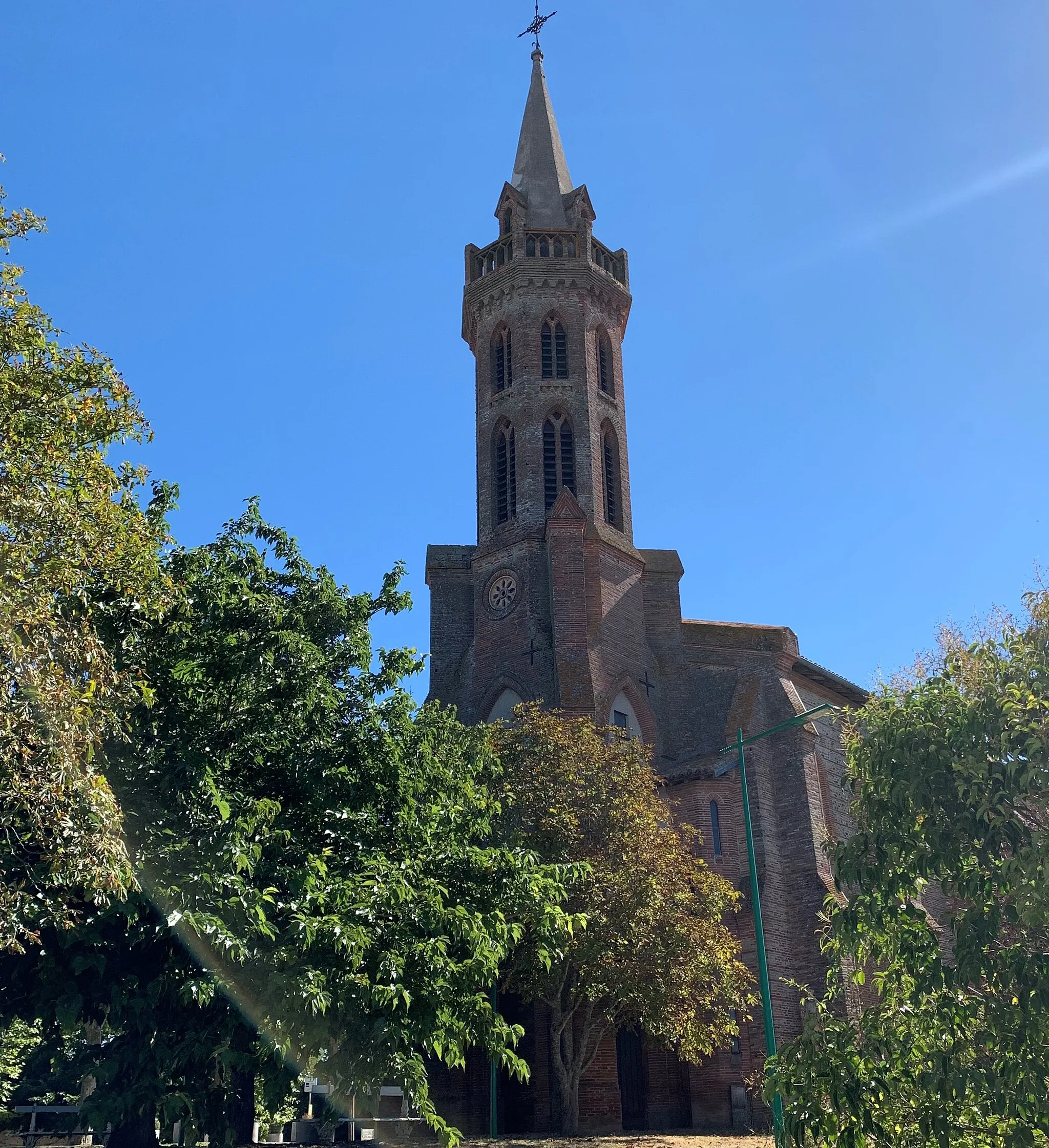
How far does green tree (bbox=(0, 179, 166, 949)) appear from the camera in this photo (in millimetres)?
9953

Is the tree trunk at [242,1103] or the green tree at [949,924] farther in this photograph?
the tree trunk at [242,1103]

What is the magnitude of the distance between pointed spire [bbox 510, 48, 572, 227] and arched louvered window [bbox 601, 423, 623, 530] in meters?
8.31

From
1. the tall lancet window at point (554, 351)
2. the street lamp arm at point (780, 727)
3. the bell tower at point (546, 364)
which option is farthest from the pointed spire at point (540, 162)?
the street lamp arm at point (780, 727)

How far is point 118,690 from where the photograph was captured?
12656mm

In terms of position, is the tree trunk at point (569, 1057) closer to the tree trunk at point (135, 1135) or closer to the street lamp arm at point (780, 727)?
the street lamp arm at point (780, 727)

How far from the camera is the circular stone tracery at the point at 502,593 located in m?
34.0

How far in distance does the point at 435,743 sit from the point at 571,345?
21.9 metres

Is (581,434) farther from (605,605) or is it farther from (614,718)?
(614,718)

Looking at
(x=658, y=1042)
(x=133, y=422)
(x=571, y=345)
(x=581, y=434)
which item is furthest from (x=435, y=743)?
(x=571, y=345)

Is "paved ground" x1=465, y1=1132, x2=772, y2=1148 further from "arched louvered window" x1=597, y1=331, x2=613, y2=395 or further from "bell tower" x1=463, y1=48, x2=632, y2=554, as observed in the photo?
"arched louvered window" x1=597, y1=331, x2=613, y2=395

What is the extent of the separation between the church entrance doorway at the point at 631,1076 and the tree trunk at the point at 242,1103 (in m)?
12.4

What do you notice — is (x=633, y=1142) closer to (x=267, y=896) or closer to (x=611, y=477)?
(x=267, y=896)

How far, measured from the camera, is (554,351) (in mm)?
38250

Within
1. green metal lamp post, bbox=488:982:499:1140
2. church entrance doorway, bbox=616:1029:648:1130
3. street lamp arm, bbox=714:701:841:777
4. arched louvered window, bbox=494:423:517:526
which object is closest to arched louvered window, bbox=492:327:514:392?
arched louvered window, bbox=494:423:517:526
